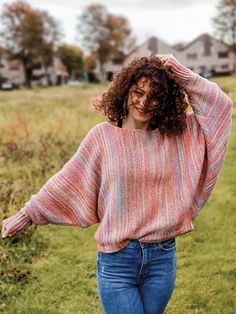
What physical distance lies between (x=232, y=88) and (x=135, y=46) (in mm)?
53268

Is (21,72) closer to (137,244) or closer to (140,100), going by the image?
(140,100)

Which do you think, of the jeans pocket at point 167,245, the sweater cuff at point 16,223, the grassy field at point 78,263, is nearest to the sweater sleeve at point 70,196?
the sweater cuff at point 16,223

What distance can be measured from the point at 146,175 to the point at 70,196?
1.73 feet

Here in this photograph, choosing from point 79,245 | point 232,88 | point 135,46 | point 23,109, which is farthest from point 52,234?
point 135,46

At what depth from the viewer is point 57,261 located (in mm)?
6000

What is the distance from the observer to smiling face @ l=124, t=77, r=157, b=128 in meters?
2.90

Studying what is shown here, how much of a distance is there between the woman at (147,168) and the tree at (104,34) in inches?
2799

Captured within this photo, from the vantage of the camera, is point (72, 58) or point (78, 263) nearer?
point (78, 263)

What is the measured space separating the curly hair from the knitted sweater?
0.05 m

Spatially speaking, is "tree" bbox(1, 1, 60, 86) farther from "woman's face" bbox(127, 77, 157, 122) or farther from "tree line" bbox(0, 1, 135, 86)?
"woman's face" bbox(127, 77, 157, 122)

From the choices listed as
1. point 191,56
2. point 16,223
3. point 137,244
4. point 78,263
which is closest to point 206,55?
point 191,56

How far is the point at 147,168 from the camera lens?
2.90 meters

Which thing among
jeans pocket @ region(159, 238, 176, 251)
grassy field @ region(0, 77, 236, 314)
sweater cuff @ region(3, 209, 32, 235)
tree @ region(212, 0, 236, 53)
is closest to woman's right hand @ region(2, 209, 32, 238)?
sweater cuff @ region(3, 209, 32, 235)

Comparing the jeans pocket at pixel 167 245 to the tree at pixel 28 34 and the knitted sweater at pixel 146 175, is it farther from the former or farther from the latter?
the tree at pixel 28 34
